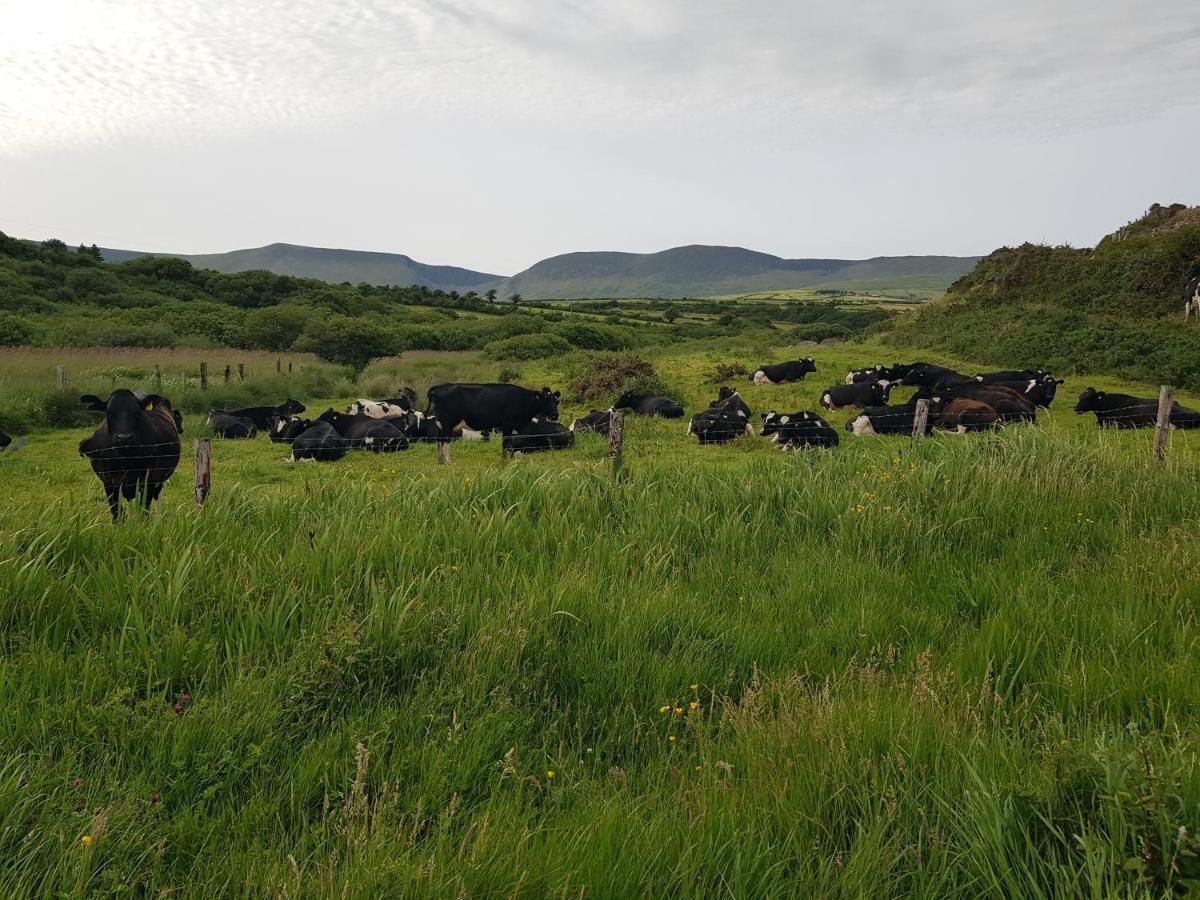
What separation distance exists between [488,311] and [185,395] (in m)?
66.1

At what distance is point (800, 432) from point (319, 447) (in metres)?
10.3

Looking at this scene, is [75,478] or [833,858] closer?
[833,858]

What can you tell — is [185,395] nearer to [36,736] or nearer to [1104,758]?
[36,736]

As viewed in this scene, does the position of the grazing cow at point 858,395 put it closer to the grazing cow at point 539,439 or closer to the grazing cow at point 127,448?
the grazing cow at point 539,439

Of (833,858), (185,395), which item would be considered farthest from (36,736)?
(185,395)

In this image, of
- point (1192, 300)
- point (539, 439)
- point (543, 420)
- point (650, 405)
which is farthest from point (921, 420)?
point (1192, 300)

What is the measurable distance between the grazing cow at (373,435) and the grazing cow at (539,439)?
2.49 meters

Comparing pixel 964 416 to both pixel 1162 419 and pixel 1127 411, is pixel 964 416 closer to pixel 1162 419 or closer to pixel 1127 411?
pixel 1127 411

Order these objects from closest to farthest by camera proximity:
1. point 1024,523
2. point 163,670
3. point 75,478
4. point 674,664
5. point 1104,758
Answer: point 1104,758 < point 163,670 < point 674,664 < point 1024,523 < point 75,478

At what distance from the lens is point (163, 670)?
3.48m

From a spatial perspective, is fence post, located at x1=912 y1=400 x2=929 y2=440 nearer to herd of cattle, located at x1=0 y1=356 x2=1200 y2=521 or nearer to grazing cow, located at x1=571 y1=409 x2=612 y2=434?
herd of cattle, located at x1=0 y1=356 x2=1200 y2=521

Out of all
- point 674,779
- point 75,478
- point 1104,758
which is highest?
point 1104,758

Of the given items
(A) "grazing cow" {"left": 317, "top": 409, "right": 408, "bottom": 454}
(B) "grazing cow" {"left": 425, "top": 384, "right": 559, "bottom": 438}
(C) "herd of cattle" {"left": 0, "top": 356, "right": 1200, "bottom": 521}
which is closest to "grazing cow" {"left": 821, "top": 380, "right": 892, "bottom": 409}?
(C) "herd of cattle" {"left": 0, "top": 356, "right": 1200, "bottom": 521}

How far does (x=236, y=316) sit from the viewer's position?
5028 centimetres
